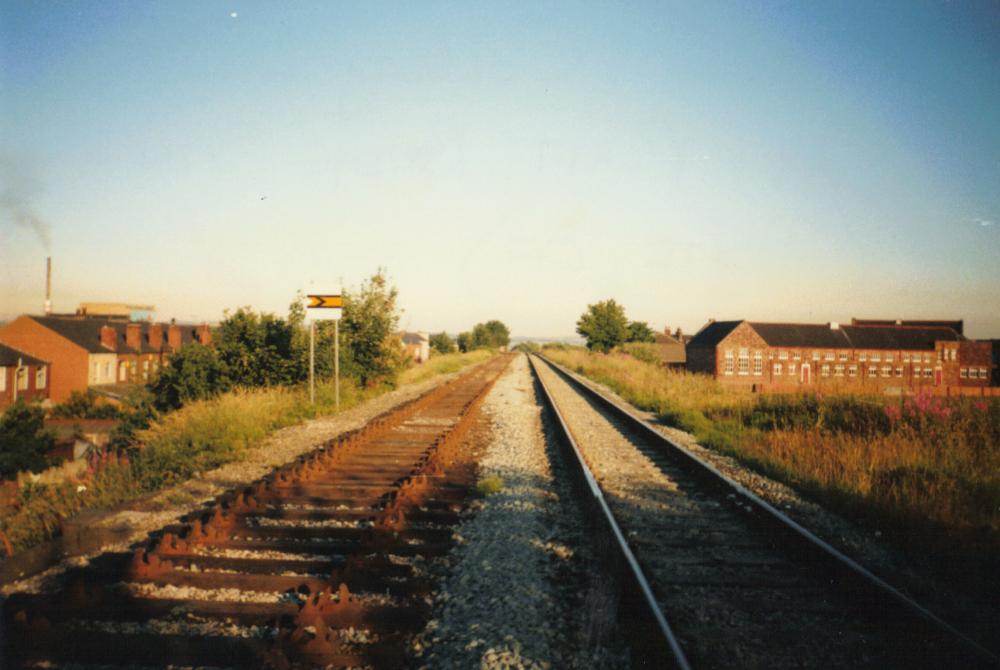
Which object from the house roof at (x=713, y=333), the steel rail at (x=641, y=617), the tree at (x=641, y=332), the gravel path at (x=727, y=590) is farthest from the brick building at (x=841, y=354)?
the steel rail at (x=641, y=617)

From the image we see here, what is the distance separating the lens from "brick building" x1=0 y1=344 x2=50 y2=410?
33.3 meters

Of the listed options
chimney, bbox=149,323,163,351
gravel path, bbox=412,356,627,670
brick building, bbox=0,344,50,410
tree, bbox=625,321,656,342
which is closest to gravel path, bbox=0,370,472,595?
gravel path, bbox=412,356,627,670

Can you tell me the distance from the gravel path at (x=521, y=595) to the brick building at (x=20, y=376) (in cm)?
3878

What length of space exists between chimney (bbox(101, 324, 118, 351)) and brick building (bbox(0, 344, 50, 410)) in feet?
19.9

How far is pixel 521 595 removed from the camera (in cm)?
343

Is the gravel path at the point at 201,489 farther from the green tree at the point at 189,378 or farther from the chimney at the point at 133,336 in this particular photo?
the chimney at the point at 133,336

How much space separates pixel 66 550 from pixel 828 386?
13071mm

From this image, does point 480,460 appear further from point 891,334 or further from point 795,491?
point 891,334

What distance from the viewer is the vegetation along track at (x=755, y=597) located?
288cm

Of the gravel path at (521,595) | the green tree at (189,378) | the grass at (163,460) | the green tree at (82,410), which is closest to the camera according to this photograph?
the gravel path at (521,595)

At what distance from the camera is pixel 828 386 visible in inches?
457

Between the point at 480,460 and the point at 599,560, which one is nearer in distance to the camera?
the point at 599,560

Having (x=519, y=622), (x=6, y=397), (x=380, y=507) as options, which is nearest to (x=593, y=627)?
(x=519, y=622)

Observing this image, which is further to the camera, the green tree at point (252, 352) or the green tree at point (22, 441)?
the green tree at point (22, 441)
